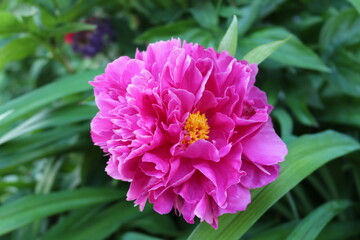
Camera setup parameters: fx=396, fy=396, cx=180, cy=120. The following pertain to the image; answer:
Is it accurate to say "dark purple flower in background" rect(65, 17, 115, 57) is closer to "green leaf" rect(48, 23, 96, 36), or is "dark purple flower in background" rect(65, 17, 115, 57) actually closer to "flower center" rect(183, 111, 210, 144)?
"green leaf" rect(48, 23, 96, 36)

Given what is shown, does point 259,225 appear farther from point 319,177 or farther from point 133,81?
point 133,81

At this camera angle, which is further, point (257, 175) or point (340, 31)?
point (340, 31)

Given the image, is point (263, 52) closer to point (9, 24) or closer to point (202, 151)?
point (202, 151)

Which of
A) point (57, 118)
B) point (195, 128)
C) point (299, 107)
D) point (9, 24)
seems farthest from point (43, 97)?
point (299, 107)

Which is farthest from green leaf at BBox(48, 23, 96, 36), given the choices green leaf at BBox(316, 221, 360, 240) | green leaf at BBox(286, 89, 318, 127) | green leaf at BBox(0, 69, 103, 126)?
green leaf at BBox(316, 221, 360, 240)

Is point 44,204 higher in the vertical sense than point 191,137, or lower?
lower

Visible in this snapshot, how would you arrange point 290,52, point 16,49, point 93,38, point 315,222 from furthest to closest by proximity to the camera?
point 93,38 → point 16,49 → point 290,52 → point 315,222

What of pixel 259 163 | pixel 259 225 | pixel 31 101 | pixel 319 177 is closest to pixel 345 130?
pixel 319 177

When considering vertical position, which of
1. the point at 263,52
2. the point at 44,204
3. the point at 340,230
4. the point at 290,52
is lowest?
the point at 340,230
